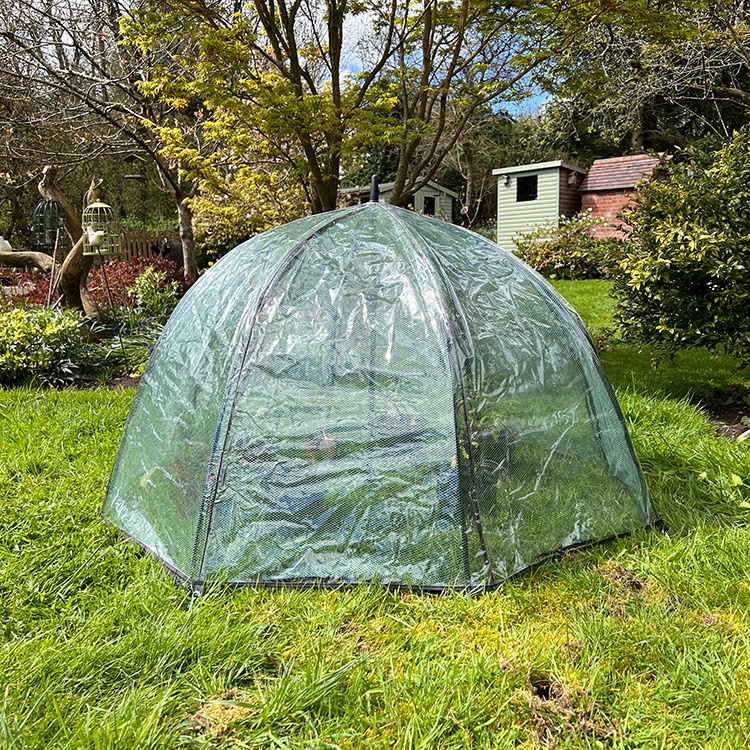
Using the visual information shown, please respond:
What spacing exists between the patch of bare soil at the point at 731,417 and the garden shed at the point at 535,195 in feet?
44.0

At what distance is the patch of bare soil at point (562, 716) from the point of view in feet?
5.69

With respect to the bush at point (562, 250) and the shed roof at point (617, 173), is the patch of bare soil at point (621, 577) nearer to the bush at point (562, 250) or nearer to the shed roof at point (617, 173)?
the bush at point (562, 250)

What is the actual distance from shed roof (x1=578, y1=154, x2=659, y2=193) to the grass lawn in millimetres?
16367

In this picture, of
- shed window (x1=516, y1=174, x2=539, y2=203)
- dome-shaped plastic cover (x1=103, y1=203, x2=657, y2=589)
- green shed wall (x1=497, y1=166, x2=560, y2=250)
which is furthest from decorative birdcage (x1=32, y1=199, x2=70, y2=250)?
shed window (x1=516, y1=174, x2=539, y2=203)

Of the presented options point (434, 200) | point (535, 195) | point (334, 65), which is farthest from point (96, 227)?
point (434, 200)

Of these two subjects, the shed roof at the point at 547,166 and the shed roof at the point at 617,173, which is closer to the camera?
the shed roof at the point at 617,173

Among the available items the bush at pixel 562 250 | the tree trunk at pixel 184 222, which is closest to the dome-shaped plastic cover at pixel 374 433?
the tree trunk at pixel 184 222

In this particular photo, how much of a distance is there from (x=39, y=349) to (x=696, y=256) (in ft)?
18.2

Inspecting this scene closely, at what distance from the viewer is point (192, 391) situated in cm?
264

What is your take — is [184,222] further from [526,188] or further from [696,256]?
[526,188]

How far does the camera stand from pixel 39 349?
5695 millimetres

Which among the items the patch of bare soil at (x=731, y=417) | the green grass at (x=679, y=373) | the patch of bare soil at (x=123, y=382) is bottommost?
the patch of bare soil at (x=731, y=417)

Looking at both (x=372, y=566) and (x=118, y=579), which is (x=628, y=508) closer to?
(x=372, y=566)

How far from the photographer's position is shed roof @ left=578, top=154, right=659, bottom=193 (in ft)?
55.5
